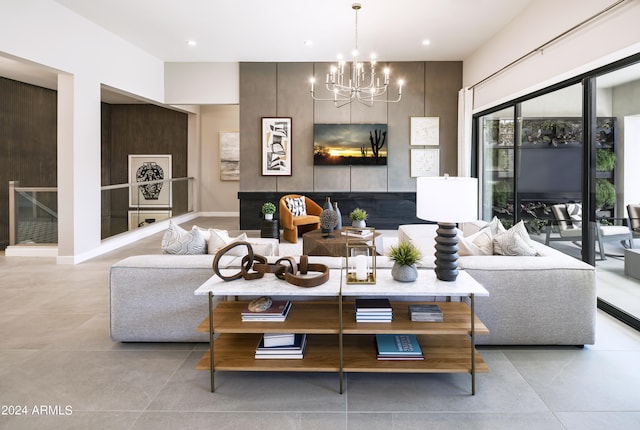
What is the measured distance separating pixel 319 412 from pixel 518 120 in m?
5.20

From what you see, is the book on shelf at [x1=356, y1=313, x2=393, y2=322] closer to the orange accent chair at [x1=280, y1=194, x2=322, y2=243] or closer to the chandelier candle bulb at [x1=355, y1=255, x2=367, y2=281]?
the chandelier candle bulb at [x1=355, y1=255, x2=367, y2=281]

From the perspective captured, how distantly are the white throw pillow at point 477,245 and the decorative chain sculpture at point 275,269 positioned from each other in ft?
4.02

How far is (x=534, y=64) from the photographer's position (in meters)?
5.32

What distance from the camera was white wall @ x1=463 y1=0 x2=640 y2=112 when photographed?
3.70 meters

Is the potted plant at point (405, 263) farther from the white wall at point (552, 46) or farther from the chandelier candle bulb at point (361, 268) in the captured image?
the white wall at point (552, 46)

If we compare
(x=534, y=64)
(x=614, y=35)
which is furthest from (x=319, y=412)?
(x=534, y=64)

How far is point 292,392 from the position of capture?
8.29 feet

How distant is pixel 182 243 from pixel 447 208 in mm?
1981

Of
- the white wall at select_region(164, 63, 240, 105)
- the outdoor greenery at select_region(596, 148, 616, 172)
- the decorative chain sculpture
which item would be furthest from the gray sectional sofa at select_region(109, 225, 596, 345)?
the white wall at select_region(164, 63, 240, 105)

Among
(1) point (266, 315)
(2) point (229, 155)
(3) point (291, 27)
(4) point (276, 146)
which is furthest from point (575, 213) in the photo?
(2) point (229, 155)

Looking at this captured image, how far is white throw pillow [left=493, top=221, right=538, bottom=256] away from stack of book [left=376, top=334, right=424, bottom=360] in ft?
3.59

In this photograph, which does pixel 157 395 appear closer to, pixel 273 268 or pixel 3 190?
pixel 273 268

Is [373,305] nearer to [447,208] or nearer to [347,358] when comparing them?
[347,358]

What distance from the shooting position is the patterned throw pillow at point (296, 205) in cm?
753
